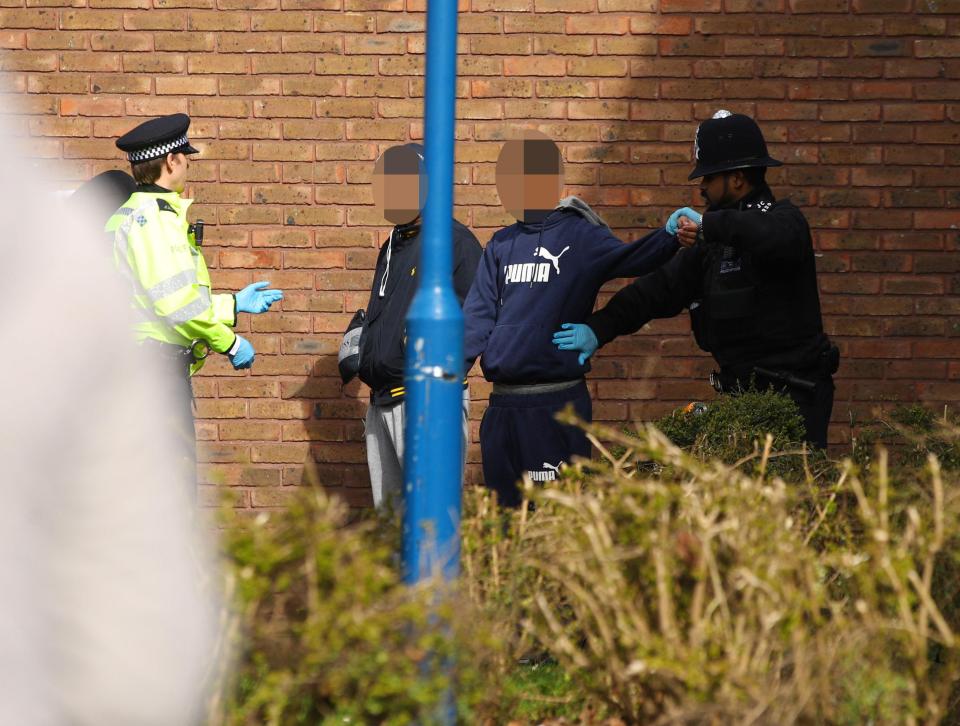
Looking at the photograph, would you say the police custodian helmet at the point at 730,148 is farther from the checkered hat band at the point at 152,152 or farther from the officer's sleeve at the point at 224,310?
the checkered hat band at the point at 152,152

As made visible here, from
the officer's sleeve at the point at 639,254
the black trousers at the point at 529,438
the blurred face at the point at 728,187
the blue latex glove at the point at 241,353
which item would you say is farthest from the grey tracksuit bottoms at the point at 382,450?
the blurred face at the point at 728,187

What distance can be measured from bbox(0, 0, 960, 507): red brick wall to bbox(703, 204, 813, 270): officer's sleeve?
1565mm

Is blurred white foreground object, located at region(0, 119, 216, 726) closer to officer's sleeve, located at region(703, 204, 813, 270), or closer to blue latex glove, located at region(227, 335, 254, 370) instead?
officer's sleeve, located at region(703, 204, 813, 270)

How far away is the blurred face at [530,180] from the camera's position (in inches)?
194

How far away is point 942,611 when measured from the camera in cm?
274

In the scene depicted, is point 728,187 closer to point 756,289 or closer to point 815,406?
point 756,289

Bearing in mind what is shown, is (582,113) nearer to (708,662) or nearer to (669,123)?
(669,123)

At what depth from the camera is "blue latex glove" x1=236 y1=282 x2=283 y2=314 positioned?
514cm

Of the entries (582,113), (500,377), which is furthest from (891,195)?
(500,377)

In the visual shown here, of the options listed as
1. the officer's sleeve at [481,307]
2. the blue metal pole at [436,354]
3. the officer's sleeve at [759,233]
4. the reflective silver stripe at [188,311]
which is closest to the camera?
the blue metal pole at [436,354]

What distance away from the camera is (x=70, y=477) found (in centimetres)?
162

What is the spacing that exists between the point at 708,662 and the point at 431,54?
137 centimetres

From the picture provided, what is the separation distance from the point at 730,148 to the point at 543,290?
0.86m

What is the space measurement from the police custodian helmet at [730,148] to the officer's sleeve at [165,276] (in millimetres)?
1881
